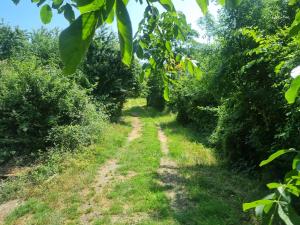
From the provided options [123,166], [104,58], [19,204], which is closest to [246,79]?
[123,166]

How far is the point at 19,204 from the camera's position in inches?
282

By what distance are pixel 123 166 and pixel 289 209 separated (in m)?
8.88

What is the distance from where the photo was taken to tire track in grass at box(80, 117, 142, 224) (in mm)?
6426

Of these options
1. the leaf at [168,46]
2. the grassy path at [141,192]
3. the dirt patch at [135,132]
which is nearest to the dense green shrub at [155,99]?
the dirt patch at [135,132]

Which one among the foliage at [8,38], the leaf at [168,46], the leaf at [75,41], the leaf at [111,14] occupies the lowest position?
the leaf at [75,41]

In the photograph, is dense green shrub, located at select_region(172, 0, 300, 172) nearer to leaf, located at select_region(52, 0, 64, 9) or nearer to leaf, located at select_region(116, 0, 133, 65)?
leaf, located at select_region(52, 0, 64, 9)

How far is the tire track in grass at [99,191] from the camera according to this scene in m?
6.43

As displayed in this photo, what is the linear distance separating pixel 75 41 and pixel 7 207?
7.42m

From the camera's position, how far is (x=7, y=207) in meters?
7.13

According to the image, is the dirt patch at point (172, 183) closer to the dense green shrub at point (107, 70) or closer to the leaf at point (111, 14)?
the leaf at point (111, 14)

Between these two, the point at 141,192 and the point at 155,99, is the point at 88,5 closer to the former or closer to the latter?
the point at 141,192


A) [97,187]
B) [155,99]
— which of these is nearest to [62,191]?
[97,187]

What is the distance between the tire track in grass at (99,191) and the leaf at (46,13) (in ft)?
17.5

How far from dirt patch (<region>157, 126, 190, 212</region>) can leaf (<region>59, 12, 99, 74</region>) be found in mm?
6051
